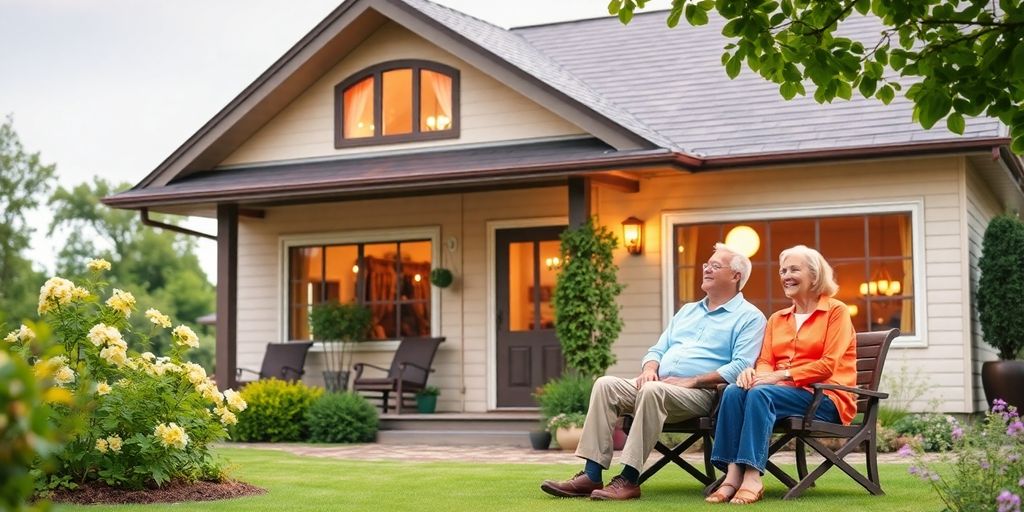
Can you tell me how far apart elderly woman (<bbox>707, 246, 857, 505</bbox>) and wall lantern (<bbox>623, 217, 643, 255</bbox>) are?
5919 millimetres

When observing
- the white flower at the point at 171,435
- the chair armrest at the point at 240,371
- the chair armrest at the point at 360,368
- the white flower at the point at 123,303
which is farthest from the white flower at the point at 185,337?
the chair armrest at the point at 240,371

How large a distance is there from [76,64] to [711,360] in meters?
40.7

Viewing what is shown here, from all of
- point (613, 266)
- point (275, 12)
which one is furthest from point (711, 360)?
point (275, 12)

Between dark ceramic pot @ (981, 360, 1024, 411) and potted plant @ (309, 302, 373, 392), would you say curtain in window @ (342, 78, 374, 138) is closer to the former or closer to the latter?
potted plant @ (309, 302, 373, 392)

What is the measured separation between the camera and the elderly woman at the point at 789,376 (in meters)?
5.69

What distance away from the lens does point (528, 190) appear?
12852 millimetres

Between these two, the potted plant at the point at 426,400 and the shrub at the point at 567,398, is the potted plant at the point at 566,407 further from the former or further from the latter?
the potted plant at the point at 426,400

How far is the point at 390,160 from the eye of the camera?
12.5 metres

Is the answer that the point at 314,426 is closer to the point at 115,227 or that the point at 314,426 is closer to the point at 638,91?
the point at 638,91

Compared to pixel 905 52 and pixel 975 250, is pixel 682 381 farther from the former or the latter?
pixel 975 250

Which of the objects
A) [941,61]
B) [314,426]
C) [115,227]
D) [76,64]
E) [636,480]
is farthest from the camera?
[115,227]

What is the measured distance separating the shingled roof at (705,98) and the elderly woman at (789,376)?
525 centimetres

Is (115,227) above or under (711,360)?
above

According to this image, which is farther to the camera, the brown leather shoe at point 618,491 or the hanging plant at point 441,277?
the hanging plant at point 441,277
